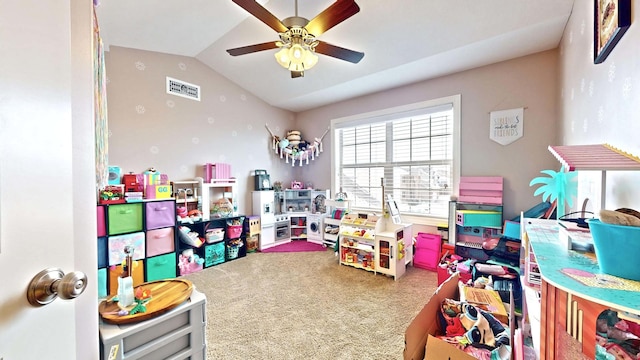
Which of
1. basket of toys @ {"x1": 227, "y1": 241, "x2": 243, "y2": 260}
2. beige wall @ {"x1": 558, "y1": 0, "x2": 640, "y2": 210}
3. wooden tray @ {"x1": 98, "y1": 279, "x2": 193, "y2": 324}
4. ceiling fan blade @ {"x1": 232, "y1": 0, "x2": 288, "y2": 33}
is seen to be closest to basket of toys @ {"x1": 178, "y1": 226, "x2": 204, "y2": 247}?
basket of toys @ {"x1": 227, "y1": 241, "x2": 243, "y2": 260}

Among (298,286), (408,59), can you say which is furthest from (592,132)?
(298,286)

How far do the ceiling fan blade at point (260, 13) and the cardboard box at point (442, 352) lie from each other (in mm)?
2224

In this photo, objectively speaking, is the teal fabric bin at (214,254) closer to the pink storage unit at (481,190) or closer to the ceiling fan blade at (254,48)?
the ceiling fan blade at (254,48)

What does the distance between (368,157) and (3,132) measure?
4.04 metres

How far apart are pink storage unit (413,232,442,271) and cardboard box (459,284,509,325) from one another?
1.49 meters

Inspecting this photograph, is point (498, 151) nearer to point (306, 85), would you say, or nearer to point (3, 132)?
point (306, 85)

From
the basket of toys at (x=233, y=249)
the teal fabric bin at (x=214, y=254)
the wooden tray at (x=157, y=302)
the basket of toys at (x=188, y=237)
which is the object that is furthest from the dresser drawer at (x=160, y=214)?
the wooden tray at (x=157, y=302)

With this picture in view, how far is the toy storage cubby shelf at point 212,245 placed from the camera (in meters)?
3.25

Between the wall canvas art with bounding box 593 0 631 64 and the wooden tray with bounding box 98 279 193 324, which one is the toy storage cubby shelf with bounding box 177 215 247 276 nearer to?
the wooden tray with bounding box 98 279 193 324

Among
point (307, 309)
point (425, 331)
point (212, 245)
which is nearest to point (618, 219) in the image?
point (425, 331)

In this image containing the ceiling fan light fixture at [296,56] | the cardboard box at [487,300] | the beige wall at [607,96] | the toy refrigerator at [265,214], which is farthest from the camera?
the toy refrigerator at [265,214]

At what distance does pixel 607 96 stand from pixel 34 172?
2173 mm

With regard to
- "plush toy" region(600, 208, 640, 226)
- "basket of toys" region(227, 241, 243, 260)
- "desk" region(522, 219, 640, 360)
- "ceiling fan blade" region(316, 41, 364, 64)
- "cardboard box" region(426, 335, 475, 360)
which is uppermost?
"ceiling fan blade" region(316, 41, 364, 64)

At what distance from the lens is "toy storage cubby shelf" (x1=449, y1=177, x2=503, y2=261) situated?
9.29 ft
